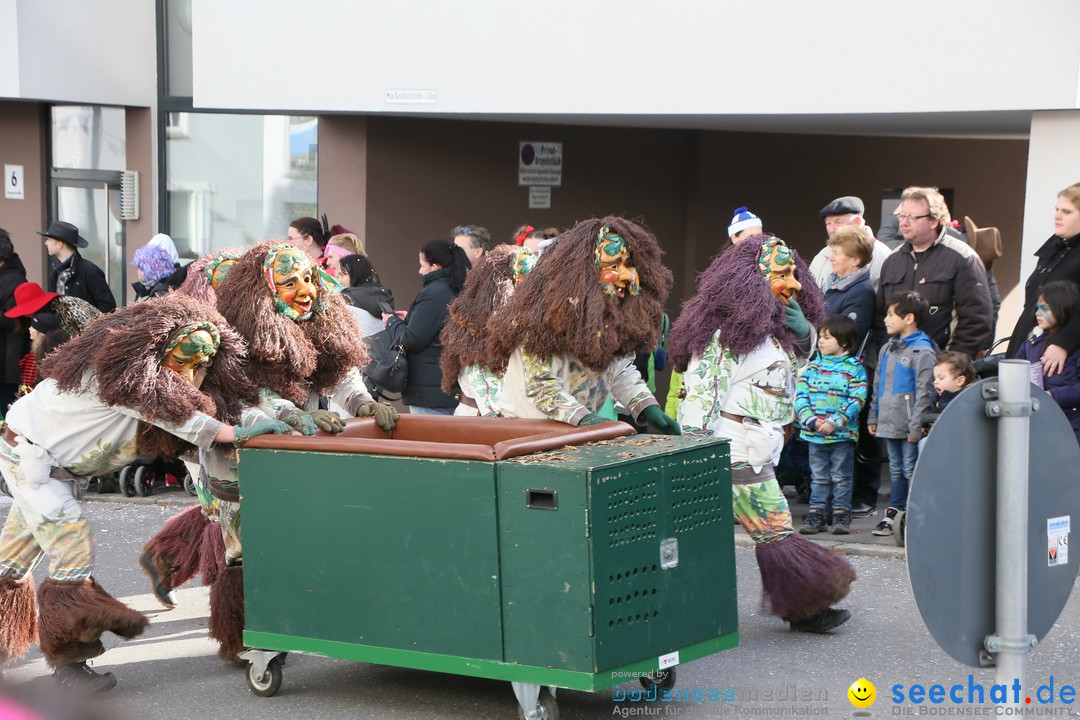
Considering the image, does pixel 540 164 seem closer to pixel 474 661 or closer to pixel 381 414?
pixel 381 414

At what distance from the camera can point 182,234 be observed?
1366cm

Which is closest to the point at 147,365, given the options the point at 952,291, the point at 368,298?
the point at 368,298

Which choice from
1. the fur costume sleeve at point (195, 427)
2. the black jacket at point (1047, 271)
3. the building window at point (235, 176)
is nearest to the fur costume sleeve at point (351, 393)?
the fur costume sleeve at point (195, 427)

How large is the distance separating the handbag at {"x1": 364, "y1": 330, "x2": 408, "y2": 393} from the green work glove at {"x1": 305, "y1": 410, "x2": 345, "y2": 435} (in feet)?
9.77

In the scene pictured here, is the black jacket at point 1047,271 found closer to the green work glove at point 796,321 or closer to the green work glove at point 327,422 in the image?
the green work glove at point 796,321

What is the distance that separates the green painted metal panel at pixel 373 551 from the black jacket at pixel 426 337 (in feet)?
11.1

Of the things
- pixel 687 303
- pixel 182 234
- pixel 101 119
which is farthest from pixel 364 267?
pixel 101 119

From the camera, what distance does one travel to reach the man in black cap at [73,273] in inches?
407

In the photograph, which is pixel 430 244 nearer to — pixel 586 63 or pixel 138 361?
pixel 586 63

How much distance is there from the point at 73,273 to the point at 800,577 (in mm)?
6771

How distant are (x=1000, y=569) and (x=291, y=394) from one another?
3537mm

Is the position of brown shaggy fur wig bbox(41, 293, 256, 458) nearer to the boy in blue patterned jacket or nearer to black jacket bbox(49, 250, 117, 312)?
the boy in blue patterned jacket

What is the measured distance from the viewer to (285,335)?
5.48m

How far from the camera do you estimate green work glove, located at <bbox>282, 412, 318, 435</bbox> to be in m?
5.30
